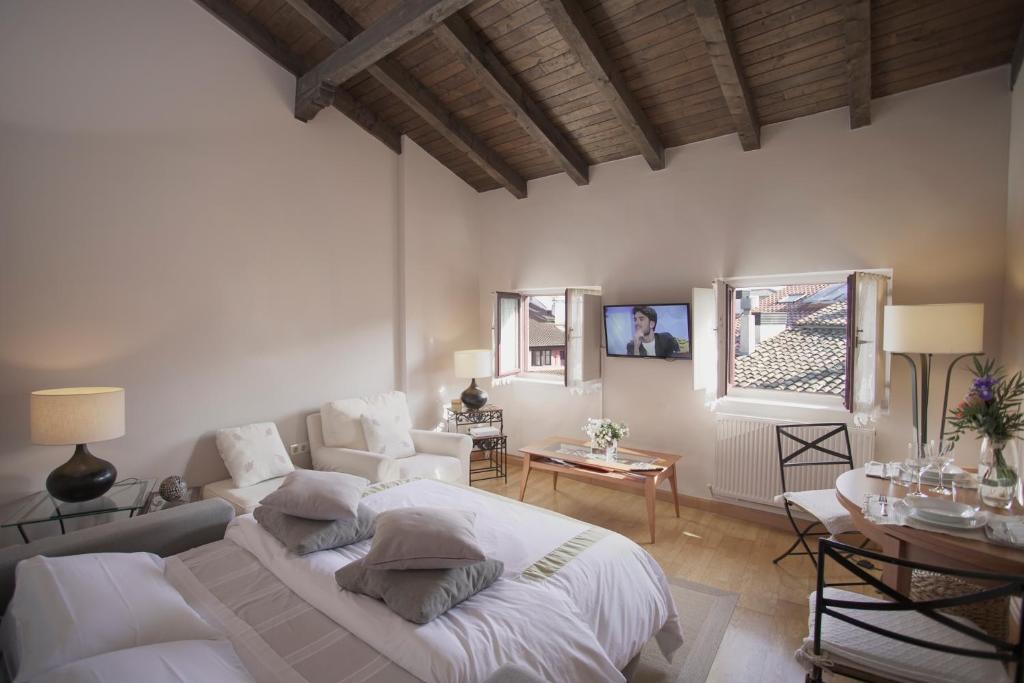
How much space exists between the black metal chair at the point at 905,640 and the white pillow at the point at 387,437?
294 cm

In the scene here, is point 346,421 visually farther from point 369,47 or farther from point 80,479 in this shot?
point 369,47


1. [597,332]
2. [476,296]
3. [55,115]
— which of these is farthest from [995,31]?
[55,115]

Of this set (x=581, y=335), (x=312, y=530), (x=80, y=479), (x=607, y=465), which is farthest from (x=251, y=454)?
(x=581, y=335)

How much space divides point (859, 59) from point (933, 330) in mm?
1606

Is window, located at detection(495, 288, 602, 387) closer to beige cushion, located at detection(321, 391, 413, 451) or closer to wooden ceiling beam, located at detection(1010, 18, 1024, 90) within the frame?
beige cushion, located at detection(321, 391, 413, 451)

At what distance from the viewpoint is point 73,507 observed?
247 cm

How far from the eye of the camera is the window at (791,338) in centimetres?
364

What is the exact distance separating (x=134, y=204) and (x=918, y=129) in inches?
199

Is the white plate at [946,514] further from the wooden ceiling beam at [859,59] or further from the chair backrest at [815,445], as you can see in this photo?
the wooden ceiling beam at [859,59]

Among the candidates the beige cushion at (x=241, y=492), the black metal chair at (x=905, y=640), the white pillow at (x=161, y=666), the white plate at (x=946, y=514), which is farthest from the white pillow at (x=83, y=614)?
the white plate at (x=946, y=514)

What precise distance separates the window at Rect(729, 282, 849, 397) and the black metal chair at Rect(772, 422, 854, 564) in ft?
1.33

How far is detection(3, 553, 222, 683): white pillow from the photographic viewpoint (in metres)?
1.23

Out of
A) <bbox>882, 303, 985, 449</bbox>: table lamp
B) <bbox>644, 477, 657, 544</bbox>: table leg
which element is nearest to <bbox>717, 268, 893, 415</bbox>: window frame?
<bbox>882, 303, 985, 449</bbox>: table lamp

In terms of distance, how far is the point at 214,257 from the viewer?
3422 mm
